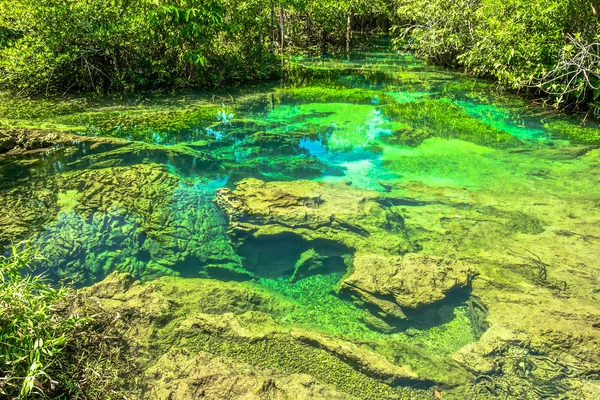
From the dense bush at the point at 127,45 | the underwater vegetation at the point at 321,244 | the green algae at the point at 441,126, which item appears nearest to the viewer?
the underwater vegetation at the point at 321,244

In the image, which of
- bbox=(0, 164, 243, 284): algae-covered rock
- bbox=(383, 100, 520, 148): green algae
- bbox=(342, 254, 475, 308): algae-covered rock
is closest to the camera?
bbox=(342, 254, 475, 308): algae-covered rock

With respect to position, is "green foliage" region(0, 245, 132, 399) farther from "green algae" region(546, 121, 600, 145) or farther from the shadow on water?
"green algae" region(546, 121, 600, 145)

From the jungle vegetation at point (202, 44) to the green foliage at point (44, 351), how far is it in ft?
22.1

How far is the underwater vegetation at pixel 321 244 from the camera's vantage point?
2.38 metres

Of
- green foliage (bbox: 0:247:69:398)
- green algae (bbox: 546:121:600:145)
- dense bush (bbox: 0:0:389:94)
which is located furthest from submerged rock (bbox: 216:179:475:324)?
dense bush (bbox: 0:0:389:94)

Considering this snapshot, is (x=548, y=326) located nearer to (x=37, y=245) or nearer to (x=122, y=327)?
(x=122, y=327)

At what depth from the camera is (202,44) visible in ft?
28.2

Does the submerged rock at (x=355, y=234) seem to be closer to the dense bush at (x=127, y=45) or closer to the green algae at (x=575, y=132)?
the green algae at (x=575, y=132)

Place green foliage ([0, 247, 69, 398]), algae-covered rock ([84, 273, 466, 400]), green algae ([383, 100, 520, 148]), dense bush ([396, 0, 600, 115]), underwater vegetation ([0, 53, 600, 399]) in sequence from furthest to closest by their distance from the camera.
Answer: dense bush ([396, 0, 600, 115]) → green algae ([383, 100, 520, 148]) → underwater vegetation ([0, 53, 600, 399]) → algae-covered rock ([84, 273, 466, 400]) → green foliage ([0, 247, 69, 398])

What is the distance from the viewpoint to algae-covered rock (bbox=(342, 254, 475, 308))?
9.82 ft

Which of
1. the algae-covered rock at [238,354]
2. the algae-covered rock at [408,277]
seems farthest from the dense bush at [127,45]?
the algae-covered rock at [408,277]

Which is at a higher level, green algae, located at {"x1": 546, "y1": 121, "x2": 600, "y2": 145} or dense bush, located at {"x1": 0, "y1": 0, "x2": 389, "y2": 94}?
dense bush, located at {"x1": 0, "y1": 0, "x2": 389, "y2": 94}

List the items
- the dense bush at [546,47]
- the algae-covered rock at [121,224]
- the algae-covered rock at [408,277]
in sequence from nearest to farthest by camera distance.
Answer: the algae-covered rock at [408,277], the algae-covered rock at [121,224], the dense bush at [546,47]

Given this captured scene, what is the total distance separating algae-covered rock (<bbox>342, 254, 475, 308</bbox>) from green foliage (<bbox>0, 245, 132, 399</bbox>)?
1.81 metres
